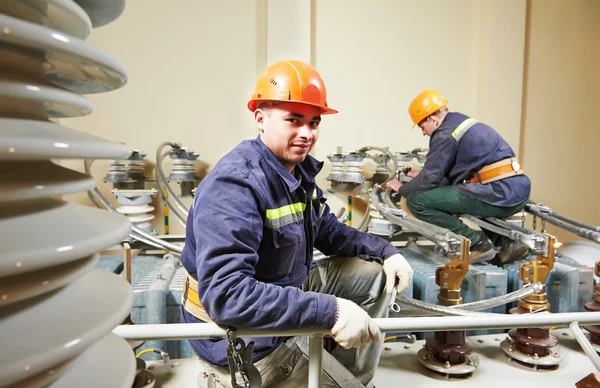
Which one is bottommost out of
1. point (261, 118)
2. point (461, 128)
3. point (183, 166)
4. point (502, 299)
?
point (502, 299)

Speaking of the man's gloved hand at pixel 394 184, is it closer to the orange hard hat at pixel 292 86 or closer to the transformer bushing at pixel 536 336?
the transformer bushing at pixel 536 336

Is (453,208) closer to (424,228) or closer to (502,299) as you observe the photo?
(424,228)

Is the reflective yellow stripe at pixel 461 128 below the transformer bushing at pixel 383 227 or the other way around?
the other way around

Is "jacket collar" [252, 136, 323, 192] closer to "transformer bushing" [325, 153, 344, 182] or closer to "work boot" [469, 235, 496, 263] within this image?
"work boot" [469, 235, 496, 263]

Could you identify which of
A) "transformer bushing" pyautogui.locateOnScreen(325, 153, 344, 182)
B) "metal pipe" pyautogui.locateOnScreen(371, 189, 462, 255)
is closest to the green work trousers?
"metal pipe" pyautogui.locateOnScreen(371, 189, 462, 255)

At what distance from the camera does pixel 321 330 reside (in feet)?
3.07

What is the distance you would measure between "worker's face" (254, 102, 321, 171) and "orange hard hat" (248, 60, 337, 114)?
0.02 m

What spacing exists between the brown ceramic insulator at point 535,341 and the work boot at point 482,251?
0.56 meters

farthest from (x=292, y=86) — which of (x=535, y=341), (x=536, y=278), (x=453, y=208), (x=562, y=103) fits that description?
(x=562, y=103)

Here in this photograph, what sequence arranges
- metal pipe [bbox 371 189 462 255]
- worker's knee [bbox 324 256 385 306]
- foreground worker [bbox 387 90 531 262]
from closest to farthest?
worker's knee [bbox 324 256 385 306] → metal pipe [bbox 371 189 462 255] → foreground worker [bbox 387 90 531 262]

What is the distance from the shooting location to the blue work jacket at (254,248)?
3.04 ft

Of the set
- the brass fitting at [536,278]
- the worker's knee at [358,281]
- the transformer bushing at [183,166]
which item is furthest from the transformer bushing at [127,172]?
the brass fitting at [536,278]

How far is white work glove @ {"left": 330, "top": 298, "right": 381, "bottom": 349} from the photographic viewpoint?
0.94m

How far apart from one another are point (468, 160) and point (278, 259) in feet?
6.35
